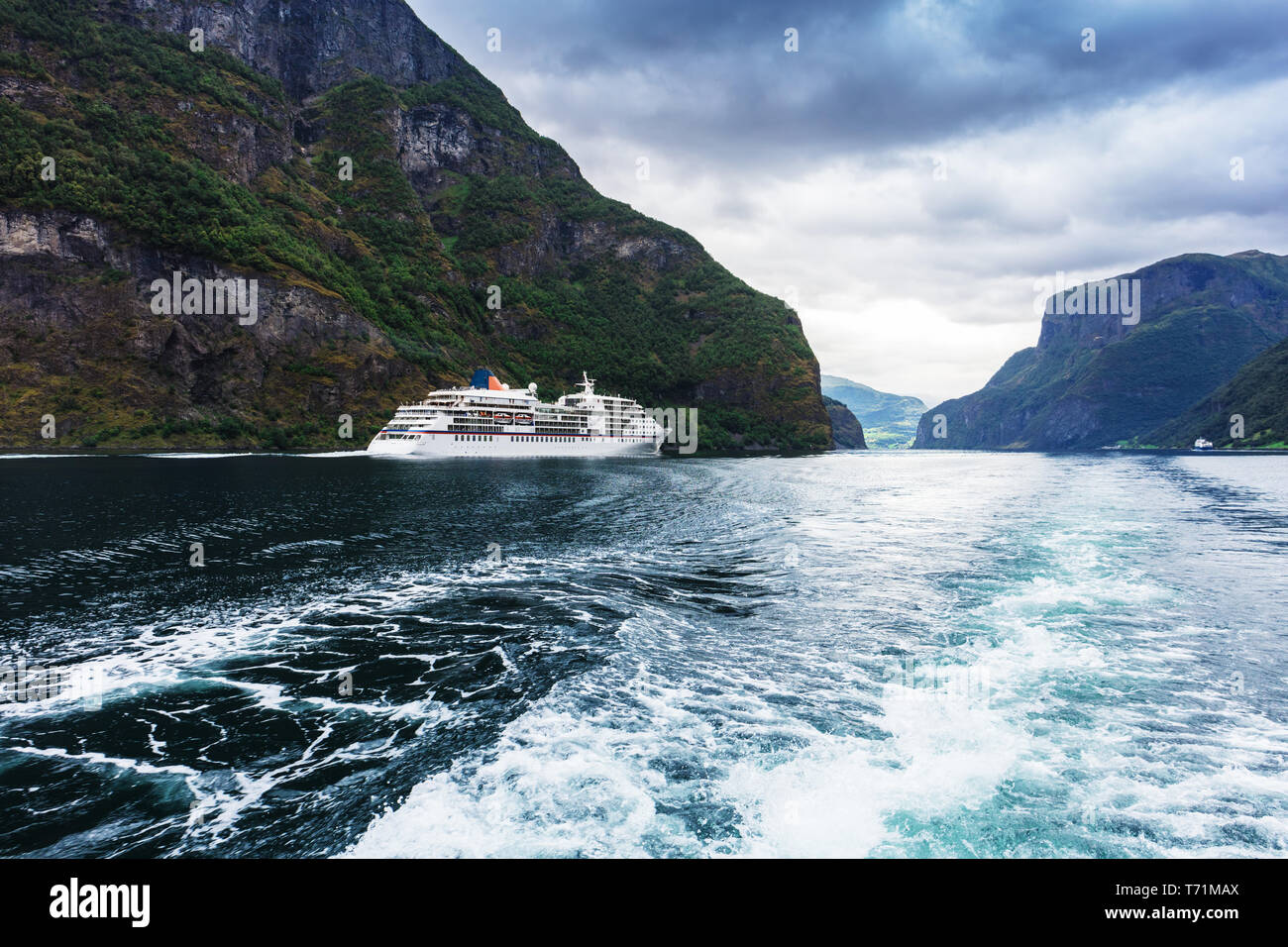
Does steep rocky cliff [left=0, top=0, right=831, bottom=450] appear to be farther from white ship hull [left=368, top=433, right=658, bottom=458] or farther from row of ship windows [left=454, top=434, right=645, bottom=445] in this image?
row of ship windows [left=454, top=434, right=645, bottom=445]

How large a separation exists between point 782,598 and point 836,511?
83.5ft

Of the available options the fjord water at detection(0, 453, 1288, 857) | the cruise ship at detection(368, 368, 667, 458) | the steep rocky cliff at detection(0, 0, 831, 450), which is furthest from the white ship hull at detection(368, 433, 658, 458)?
the fjord water at detection(0, 453, 1288, 857)

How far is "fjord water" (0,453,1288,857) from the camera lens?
7.98m

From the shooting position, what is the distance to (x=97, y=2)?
506ft

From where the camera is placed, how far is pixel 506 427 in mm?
125688

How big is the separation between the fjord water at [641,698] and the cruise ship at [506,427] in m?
86.7

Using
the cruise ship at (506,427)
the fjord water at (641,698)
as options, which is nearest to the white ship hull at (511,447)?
the cruise ship at (506,427)

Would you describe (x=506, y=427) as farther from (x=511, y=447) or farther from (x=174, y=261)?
(x=174, y=261)

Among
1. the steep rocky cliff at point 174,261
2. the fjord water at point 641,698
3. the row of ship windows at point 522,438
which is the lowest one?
the fjord water at point 641,698

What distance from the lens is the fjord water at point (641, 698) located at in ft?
26.2

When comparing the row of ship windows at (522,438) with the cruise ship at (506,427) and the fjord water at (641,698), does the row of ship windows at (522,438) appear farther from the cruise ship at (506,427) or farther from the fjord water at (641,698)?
the fjord water at (641,698)

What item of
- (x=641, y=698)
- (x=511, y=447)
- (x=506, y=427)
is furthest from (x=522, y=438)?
(x=641, y=698)
